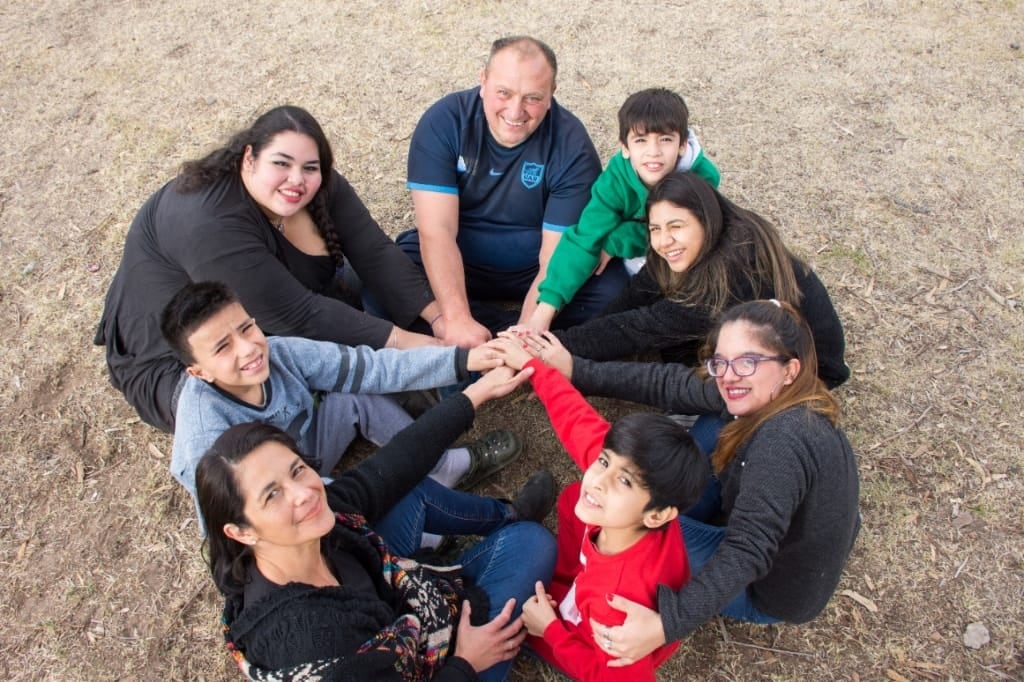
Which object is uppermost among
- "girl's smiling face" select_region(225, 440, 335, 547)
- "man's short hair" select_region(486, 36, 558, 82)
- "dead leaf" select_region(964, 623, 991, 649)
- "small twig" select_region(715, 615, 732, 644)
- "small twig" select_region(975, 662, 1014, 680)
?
"man's short hair" select_region(486, 36, 558, 82)

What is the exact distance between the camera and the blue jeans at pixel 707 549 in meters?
2.99

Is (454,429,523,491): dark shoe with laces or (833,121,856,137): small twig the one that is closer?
(454,429,523,491): dark shoe with laces

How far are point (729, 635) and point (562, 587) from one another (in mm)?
753

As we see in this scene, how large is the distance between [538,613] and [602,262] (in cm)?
207

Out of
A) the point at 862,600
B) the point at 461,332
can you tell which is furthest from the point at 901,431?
the point at 461,332

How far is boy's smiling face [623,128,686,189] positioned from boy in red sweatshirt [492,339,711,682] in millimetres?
1713

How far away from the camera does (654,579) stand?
2514 millimetres

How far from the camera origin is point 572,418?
124 inches

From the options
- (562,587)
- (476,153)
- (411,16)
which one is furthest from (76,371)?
(411,16)

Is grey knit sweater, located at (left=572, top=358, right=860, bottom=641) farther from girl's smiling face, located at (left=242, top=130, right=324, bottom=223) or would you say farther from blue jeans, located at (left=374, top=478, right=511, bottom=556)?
girl's smiling face, located at (left=242, top=130, right=324, bottom=223)

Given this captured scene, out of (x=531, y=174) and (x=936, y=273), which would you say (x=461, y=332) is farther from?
(x=936, y=273)

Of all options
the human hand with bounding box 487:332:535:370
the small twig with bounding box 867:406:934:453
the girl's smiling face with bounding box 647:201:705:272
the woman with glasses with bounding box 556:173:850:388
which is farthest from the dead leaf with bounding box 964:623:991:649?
the human hand with bounding box 487:332:535:370

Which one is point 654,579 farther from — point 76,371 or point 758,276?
point 76,371

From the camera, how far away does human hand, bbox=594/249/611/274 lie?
13.9 feet
